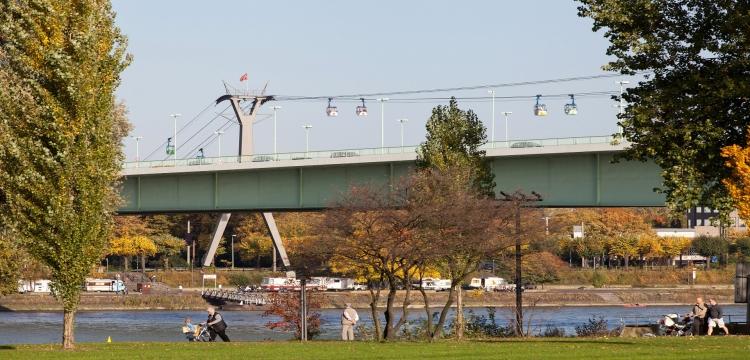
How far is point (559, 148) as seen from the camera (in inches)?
2507

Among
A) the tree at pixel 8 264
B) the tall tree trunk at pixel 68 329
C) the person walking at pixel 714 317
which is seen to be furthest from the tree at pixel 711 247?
the tall tree trunk at pixel 68 329

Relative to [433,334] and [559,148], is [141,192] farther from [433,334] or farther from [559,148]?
[433,334]

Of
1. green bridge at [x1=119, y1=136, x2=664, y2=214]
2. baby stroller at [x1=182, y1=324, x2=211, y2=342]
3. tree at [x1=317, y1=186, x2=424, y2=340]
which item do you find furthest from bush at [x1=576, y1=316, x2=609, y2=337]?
green bridge at [x1=119, y1=136, x2=664, y2=214]

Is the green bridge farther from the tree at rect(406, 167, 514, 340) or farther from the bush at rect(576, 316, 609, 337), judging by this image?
the bush at rect(576, 316, 609, 337)

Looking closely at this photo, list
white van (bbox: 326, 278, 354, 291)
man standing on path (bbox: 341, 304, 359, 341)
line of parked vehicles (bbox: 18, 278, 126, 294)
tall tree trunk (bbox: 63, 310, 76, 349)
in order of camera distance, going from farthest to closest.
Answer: white van (bbox: 326, 278, 354, 291)
line of parked vehicles (bbox: 18, 278, 126, 294)
man standing on path (bbox: 341, 304, 359, 341)
tall tree trunk (bbox: 63, 310, 76, 349)

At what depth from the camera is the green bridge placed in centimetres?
6283

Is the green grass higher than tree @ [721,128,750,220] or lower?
lower

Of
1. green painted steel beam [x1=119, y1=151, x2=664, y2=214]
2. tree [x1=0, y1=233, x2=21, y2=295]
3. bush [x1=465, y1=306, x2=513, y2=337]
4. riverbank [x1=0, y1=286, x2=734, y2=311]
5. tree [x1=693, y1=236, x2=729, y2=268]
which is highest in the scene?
green painted steel beam [x1=119, y1=151, x2=664, y2=214]

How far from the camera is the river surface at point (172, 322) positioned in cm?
6375

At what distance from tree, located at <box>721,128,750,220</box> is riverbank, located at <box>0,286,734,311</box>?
66745 millimetres

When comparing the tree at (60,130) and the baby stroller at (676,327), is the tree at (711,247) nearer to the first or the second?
the baby stroller at (676,327)

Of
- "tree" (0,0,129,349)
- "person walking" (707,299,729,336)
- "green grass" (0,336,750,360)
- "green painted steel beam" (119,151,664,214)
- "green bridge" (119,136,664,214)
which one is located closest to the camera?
"green grass" (0,336,750,360)

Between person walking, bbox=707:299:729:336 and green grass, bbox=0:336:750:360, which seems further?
person walking, bbox=707:299:729:336

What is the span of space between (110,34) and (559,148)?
33.7 metres
